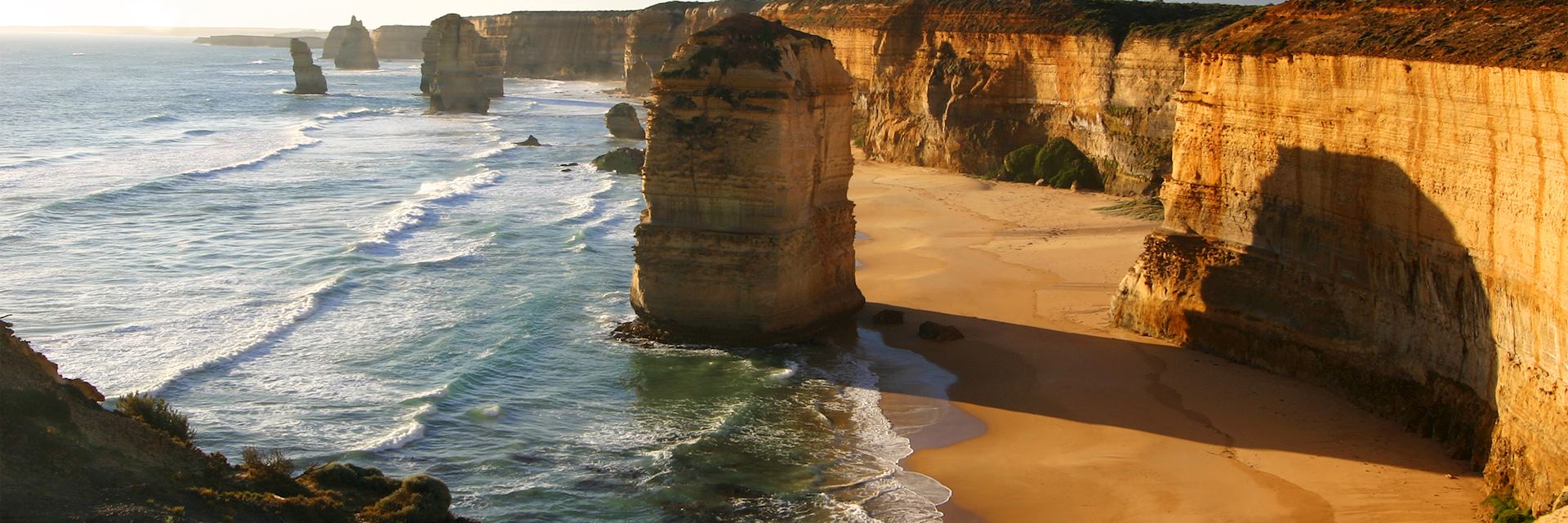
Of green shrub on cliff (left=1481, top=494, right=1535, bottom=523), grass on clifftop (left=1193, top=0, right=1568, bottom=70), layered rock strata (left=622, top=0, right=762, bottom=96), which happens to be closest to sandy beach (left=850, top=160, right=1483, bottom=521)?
green shrub on cliff (left=1481, top=494, right=1535, bottom=523)

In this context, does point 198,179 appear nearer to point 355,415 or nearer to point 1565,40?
point 355,415

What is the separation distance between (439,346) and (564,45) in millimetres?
94043

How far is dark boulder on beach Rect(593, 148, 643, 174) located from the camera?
42.7 meters

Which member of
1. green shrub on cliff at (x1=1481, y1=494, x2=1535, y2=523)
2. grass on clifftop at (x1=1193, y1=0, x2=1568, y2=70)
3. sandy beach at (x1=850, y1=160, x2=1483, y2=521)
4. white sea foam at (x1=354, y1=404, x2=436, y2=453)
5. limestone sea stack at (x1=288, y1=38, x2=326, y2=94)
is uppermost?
grass on clifftop at (x1=1193, y1=0, x2=1568, y2=70)

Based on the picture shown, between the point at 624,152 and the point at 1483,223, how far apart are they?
108ft

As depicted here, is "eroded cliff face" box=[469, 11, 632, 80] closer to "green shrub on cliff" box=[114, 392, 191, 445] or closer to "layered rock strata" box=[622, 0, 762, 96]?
"layered rock strata" box=[622, 0, 762, 96]

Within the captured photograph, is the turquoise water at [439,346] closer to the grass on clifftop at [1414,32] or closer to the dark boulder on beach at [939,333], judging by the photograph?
the dark boulder on beach at [939,333]

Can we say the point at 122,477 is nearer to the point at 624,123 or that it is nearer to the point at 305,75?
the point at 624,123

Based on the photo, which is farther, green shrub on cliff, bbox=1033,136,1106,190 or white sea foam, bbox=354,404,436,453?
green shrub on cliff, bbox=1033,136,1106,190

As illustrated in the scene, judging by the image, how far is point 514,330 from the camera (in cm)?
2116

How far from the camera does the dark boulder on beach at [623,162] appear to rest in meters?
42.7

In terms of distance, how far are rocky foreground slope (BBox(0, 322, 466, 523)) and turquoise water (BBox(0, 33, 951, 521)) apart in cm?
354

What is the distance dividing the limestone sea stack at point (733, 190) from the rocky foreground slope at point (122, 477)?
9.45 metres

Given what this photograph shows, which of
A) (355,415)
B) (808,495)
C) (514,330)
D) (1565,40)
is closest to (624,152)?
(514,330)
